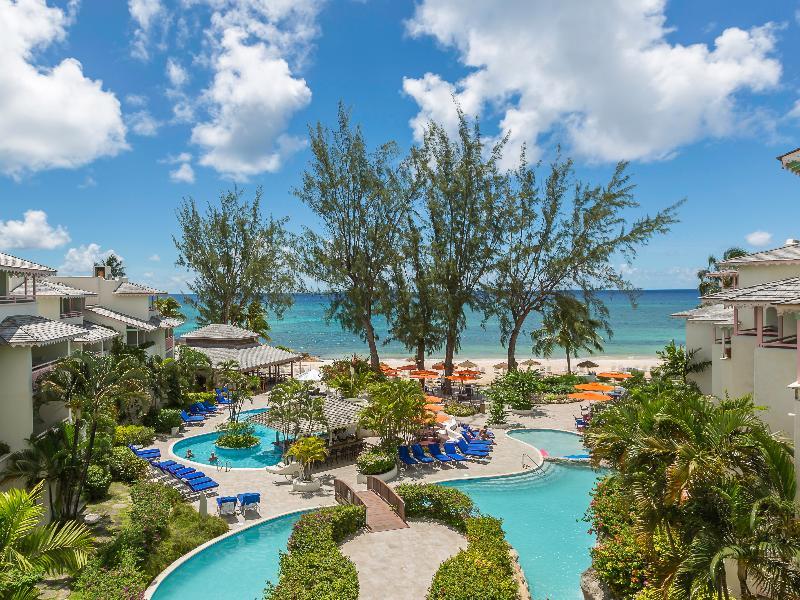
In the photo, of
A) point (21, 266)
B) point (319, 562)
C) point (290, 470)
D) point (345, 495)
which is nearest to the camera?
point (319, 562)

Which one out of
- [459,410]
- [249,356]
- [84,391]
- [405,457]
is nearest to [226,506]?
[84,391]

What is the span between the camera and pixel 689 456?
8.69 meters

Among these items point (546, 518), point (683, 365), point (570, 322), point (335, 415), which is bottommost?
point (546, 518)

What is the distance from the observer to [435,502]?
59.6ft

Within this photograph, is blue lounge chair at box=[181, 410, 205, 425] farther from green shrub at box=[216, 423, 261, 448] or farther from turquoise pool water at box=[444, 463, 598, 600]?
turquoise pool water at box=[444, 463, 598, 600]

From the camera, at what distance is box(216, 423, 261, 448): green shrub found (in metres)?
27.6

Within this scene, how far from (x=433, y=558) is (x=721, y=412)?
9087 mm

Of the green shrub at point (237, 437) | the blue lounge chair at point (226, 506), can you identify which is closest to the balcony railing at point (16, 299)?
the blue lounge chair at point (226, 506)

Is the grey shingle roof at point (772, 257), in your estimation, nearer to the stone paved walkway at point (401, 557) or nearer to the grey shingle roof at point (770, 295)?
the grey shingle roof at point (770, 295)

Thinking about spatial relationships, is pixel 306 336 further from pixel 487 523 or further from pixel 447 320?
pixel 487 523

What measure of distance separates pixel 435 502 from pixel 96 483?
12.4 m

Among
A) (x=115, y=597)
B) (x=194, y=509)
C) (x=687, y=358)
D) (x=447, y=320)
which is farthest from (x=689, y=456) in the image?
(x=447, y=320)

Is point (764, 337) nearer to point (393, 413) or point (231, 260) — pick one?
point (393, 413)

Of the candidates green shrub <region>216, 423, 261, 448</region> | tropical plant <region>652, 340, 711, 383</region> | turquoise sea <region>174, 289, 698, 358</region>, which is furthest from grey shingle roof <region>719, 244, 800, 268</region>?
turquoise sea <region>174, 289, 698, 358</region>
